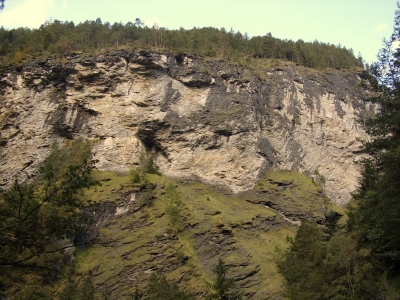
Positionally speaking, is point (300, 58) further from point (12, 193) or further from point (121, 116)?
point (12, 193)

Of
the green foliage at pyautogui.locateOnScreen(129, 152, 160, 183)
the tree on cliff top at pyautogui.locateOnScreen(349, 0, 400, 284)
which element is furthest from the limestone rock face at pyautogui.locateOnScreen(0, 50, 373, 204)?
the tree on cliff top at pyautogui.locateOnScreen(349, 0, 400, 284)

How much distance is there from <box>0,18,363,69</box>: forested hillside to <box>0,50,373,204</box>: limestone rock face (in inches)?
141

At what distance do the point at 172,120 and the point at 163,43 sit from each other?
16.6 meters

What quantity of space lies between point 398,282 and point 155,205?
1089 inches

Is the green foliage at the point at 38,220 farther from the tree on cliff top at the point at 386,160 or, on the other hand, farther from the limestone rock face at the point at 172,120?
the limestone rock face at the point at 172,120

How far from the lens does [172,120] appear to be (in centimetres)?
5159

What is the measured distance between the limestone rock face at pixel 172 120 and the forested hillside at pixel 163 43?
3580mm

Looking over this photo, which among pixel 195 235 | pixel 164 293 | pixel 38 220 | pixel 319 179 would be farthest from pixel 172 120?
pixel 38 220

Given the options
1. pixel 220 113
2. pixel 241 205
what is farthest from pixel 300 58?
pixel 241 205

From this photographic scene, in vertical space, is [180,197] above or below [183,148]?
below

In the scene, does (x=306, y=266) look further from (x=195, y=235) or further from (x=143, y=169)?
(x=143, y=169)

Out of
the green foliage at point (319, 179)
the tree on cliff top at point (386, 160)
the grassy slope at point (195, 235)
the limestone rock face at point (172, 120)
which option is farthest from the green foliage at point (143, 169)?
the tree on cliff top at point (386, 160)

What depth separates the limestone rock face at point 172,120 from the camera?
4959cm

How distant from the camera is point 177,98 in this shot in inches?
2087
